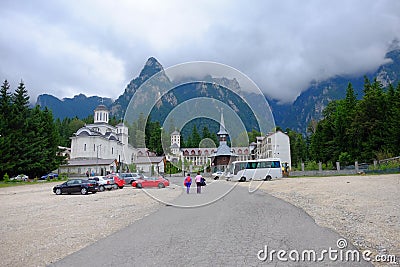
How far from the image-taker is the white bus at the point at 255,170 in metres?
38.8

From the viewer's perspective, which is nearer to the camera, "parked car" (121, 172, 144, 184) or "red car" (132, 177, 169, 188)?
"red car" (132, 177, 169, 188)

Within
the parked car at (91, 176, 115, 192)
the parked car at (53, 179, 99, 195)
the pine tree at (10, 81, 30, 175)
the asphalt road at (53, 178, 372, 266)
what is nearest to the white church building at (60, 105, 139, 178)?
the pine tree at (10, 81, 30, 175)

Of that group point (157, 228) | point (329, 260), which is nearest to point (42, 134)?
point (157, 228)

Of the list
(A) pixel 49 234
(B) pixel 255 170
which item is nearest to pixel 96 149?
(B) pixel 255 170

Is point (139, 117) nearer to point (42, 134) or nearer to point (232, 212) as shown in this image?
point (232, 212)

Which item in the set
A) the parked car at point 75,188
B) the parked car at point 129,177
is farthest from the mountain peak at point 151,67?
the parked car at point 129,177

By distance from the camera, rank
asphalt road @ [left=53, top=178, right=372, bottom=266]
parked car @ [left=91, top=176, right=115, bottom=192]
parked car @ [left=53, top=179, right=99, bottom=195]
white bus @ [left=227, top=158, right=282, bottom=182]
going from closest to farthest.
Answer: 1. asphalt road @ [left=53, top=178, right=372, bottom=266]
2. parked car @ [left=53, top=179, right=99, bottom=195]
3. parked car @ [left=91, top=176, right=115, bottom=192]
4. white bus @ [left=227, top=158, right=282, bottom=182]

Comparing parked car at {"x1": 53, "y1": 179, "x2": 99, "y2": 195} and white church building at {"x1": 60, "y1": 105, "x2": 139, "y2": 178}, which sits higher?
white church building at {"x1": 60, "y1": 105, "x2": 139, "y2": 178}

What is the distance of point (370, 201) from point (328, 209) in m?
2.49

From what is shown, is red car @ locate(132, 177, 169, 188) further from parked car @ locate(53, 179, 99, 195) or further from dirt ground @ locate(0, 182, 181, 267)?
dirt ground @ locate(0, 182, 181, 267)

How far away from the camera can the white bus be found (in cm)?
3875

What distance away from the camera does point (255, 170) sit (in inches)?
1560

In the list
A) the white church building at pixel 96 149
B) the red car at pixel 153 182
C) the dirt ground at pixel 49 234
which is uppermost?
the white church building at pixel 96 149

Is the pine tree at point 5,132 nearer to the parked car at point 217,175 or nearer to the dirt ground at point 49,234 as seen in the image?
the parked car at point 217,175
